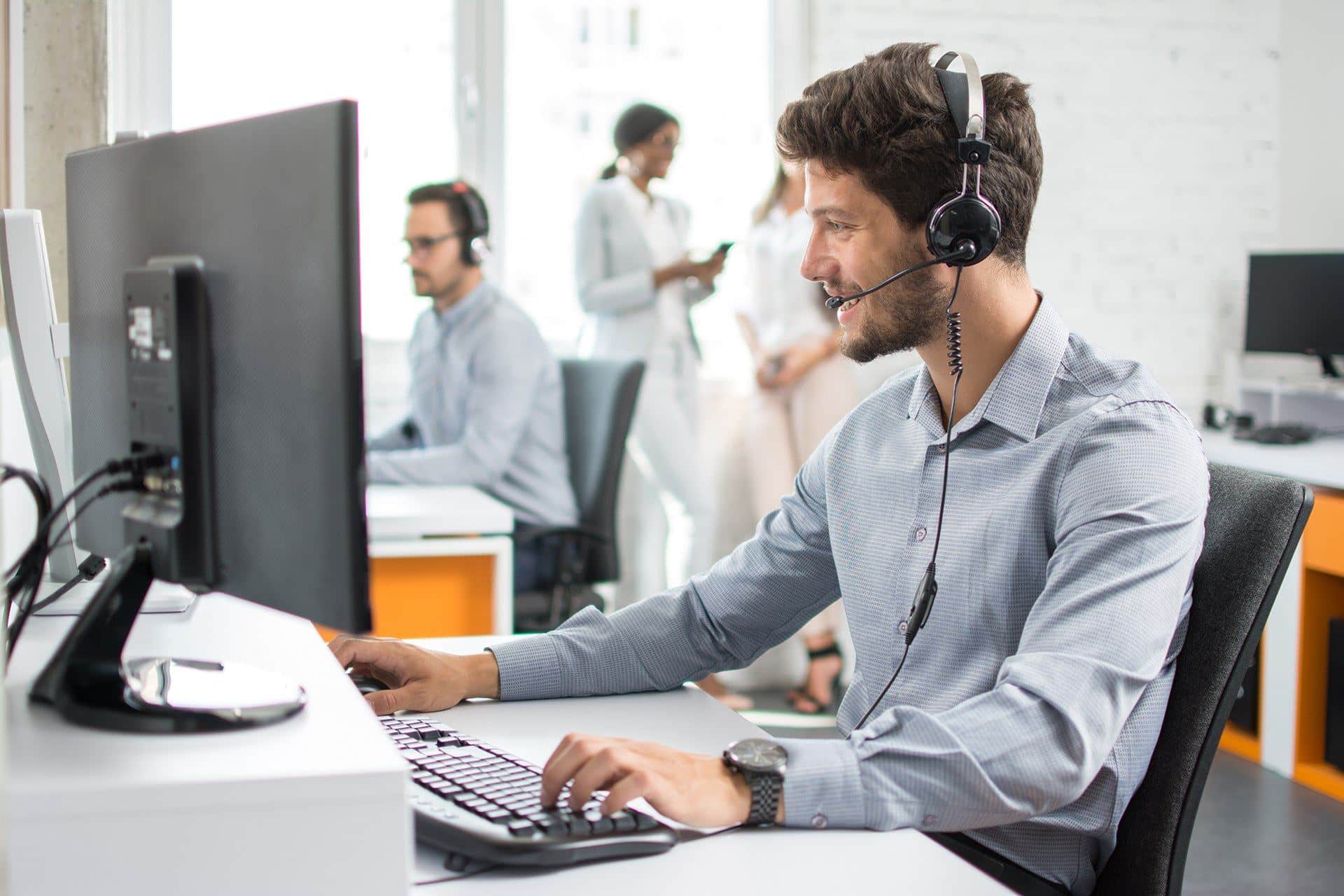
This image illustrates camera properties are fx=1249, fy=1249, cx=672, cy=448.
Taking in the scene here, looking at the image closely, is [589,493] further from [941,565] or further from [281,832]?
[281,832]

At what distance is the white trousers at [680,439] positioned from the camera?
366cm

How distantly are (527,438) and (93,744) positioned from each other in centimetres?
230

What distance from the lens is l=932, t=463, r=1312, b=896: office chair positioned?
1.04m

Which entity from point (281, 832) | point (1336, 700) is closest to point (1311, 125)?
point (1336, 700)

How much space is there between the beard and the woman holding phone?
2314 millimetres

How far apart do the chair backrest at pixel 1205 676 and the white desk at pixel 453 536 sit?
4.56 feet

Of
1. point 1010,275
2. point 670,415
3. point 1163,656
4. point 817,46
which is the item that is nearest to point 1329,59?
point 817,46

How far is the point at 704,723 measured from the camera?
118 centimetres

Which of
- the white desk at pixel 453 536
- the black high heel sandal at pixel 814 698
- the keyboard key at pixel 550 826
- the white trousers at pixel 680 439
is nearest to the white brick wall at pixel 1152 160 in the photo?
the white trousers at pixel 680 439

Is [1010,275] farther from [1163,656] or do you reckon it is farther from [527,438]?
[527,438]

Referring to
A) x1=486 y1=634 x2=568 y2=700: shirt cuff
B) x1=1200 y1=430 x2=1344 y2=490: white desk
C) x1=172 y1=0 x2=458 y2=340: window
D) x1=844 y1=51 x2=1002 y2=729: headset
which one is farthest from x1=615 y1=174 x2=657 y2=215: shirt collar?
x1=486 y1=634 x2=568 y2=700: shirt cuff

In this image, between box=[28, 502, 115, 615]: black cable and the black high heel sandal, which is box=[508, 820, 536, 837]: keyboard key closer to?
box=[28, 502, 115, 615]: black cable

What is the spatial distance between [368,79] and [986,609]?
3.09m

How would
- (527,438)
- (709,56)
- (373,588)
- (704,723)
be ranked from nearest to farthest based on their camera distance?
(704,723)
(373,588)
(527,438)
(709,56)
